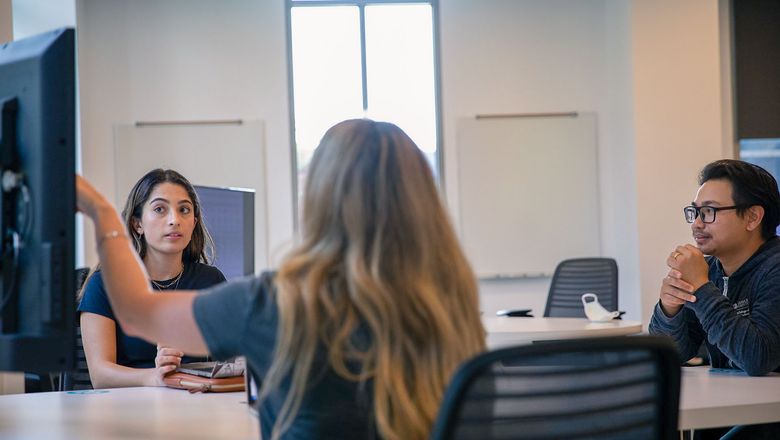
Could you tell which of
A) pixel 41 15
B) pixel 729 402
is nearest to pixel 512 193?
pixel 41 15

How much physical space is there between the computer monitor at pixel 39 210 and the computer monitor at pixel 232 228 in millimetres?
1994

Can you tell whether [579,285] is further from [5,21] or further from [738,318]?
[5,21]

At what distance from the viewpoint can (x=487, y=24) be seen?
6.94 meters

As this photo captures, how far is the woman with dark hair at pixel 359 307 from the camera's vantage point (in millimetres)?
1278

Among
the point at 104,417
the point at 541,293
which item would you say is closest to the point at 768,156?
the point at 541,293

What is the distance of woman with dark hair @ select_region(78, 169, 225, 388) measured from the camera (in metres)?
2.82

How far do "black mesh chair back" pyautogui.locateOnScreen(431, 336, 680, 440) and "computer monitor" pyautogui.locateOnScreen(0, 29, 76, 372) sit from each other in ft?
2.32

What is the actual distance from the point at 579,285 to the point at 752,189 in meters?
3.03

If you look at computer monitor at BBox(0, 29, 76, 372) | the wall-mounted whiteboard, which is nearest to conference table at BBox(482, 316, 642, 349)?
computer monitor at BBox(0, 29, 76, 372)

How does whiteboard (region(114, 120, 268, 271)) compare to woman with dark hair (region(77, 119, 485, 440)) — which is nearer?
woman with dark hair (region(77, 119, 485, 440))

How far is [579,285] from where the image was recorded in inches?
223

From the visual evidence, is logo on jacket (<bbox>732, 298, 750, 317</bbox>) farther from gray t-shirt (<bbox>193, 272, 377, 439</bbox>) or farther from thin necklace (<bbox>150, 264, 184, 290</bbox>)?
thin necklace (<bbox>150, 264, 184, 290</bbox>)

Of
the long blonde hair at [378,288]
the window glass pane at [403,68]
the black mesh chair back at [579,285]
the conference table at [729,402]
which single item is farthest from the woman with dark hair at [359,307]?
the window glass pane at [403,68]

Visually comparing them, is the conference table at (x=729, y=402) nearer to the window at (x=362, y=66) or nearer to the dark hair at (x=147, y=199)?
the dark hair at (x=147, y=199)
